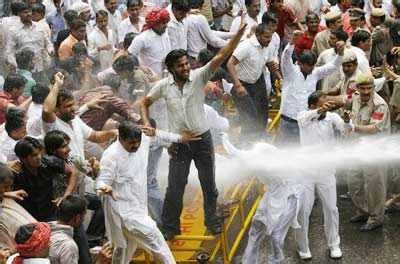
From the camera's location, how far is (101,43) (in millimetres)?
12273

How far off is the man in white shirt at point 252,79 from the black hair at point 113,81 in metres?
1.41

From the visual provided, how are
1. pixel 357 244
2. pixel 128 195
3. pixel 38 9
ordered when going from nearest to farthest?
pixel 128 195 < pixel 357 244 < pixel 38 9

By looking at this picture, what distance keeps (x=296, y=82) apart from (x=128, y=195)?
3356 millimetres

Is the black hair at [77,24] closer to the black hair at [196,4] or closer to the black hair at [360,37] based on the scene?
the black hair at [196,4]

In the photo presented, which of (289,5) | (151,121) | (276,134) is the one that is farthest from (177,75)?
(289,5)

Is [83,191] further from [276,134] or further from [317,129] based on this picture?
[276,134]

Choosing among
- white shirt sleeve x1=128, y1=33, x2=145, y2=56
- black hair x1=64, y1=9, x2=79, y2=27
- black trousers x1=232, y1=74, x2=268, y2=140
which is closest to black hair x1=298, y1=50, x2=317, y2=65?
black trousers x1=232, y1=74, x2=268, y2=140

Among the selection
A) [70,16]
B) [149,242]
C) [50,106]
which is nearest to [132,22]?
[70,16]

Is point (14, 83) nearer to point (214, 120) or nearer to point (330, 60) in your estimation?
point (214, 120)

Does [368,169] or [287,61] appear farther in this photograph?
[287,61]

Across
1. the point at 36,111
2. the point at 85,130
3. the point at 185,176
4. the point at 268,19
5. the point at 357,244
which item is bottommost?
the point at 357,244

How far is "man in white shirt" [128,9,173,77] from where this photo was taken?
11188mm

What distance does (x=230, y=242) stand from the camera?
9.78 metres

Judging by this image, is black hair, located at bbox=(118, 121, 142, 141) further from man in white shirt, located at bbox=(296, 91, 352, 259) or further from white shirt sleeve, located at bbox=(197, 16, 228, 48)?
white shirt sleeve, located at bbox=(197, 16, 228, 48)
